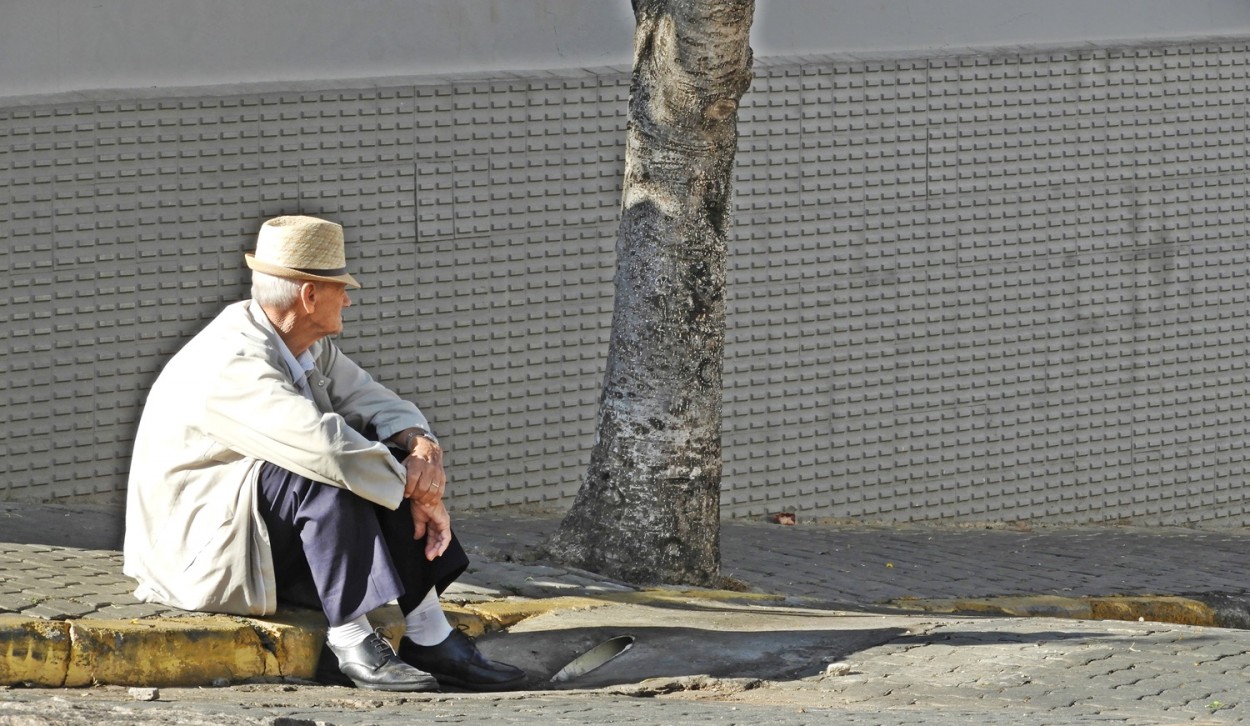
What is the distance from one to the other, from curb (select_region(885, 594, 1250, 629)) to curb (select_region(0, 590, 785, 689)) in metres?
2.90

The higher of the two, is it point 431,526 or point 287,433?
point 287,433

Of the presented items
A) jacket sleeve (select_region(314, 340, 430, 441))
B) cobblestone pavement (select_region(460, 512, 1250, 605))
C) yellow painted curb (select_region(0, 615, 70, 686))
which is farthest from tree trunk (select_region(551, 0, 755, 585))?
yellow painted curb (select_region(0, 615, 70, 686))

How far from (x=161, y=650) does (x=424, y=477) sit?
839mm

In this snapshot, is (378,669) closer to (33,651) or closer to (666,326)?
(33,651)

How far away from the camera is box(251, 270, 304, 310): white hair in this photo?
4691mm

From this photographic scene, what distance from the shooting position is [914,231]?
9312 millimetres

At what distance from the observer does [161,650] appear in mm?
4512

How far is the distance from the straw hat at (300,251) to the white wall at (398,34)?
2.87m

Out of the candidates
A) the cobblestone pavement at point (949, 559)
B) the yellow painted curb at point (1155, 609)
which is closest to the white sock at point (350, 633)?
the cobblestone pavement at point (949, 559)

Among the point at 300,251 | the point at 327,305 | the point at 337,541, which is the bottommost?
the point at 337,541

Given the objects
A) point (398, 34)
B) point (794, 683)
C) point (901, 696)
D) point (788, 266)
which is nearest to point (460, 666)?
point (794, 683)

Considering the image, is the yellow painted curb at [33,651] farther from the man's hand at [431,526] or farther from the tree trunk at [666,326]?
the tree trunk at [666,326]

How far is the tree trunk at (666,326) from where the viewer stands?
6.38 m

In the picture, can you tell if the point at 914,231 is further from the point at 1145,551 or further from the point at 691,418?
the point at 691,418
